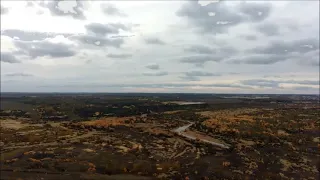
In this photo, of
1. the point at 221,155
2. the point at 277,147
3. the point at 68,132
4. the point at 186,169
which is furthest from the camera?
the point at 68,132

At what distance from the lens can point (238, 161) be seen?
1784 inches

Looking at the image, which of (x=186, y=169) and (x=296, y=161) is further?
(x=296, y=161)

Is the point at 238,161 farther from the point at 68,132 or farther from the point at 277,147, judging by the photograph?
the point at 68,132

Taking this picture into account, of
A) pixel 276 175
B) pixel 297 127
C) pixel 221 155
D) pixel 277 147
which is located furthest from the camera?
pixel 297 127

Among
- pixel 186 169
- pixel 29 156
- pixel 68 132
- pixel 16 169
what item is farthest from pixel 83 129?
pixel 186 169

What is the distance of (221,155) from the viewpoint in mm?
49156

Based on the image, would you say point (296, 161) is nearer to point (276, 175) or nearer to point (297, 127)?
point (276, 175)

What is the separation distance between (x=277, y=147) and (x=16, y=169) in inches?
1635

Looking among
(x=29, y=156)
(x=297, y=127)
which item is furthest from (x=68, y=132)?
(x=297, y=127)

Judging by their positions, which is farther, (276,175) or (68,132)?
(68,132)

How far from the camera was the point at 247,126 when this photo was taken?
76.8 m

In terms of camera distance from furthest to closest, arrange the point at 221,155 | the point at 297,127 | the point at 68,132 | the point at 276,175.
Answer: the point at 297,127 < the point at 68,132 < the point at 221,155 < the point at 276,175

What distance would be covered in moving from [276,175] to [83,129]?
168ft

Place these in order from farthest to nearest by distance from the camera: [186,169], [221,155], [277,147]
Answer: [277,147] → [221,155] → [186,169]
